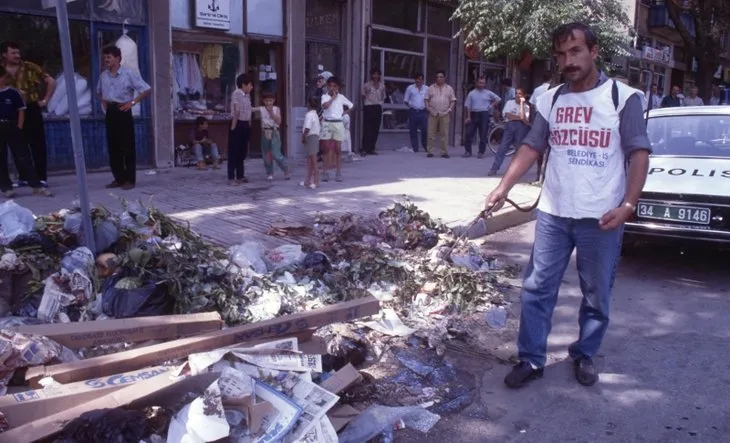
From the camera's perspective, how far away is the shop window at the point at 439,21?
17328 mm

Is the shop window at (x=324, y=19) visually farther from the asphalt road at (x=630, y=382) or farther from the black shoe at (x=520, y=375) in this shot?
the black shoe at (x=520, y=375)

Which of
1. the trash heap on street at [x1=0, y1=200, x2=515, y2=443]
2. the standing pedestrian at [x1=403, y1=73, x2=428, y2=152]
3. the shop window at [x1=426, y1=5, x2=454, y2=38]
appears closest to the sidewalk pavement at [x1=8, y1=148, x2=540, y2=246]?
the trash heap on street at [x1=0, y1=200, x2=515, y2=443]

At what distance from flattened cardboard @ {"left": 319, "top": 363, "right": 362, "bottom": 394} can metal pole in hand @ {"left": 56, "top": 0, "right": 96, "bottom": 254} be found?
2228mm

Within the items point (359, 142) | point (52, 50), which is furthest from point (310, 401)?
point (359, 142)

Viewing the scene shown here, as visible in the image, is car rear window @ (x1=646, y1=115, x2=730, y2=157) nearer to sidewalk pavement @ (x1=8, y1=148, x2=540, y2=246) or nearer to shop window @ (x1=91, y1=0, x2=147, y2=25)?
sidewalk pavement @ (x1=8, y1=148, x2=540, y2=246)

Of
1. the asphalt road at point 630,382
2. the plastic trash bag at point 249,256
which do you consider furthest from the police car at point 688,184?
the plastic trash bag at point 249,256

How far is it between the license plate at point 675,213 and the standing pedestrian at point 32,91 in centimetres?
694

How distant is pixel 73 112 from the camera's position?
4.39 metres

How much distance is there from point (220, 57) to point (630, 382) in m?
9.91

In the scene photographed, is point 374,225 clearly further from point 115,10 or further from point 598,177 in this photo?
point 115,10

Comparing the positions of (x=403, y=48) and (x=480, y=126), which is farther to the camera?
(x=403, y=48)

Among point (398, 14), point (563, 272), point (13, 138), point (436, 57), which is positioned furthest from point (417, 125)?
point (563, 272)

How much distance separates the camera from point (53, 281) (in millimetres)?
4324

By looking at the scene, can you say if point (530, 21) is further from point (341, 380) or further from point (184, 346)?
point (184, 346)
